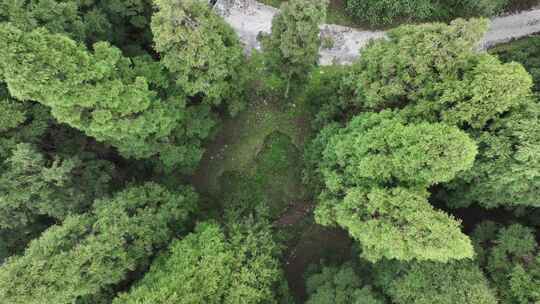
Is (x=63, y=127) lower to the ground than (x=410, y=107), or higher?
lower

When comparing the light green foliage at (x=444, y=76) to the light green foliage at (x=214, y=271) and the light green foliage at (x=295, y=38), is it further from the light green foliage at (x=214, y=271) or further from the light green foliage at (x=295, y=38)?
the light green foliage at (x=214, y=271)

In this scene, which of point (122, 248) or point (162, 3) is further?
point (122, 248)

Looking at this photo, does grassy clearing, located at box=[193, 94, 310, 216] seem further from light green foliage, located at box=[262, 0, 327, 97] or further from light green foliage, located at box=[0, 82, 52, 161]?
light green foliage, located at box=[0, 82, 52, 161]

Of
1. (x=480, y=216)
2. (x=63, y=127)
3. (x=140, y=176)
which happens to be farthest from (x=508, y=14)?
(x=63, y=127)

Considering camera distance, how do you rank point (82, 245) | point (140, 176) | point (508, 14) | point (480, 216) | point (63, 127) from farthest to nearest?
point (508, 14) < point (140, 176) < point (480, 216) < point (63, 127) < point (82, 245)

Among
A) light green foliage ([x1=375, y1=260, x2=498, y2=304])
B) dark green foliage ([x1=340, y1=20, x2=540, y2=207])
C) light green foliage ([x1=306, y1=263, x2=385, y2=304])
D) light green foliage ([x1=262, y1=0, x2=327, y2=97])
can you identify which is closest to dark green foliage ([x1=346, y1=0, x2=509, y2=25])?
light green foliage ([x1=262, y1=0, x2=327, y2=97])

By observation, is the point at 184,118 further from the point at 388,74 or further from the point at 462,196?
the point at 462,196
